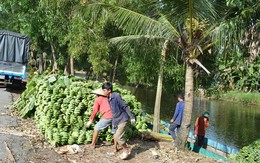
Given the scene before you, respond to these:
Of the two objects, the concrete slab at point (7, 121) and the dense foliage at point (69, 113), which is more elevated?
the dense foliage at point (69, 113)

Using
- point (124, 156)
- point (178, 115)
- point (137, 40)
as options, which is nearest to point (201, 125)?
point (178, 115)

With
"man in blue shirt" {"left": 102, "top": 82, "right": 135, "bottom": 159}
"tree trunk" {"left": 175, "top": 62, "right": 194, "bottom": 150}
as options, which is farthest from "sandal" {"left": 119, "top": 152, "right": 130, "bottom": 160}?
"tree trunk" {"left": 175, "top": 62, "right": 194, "bottom": 150}

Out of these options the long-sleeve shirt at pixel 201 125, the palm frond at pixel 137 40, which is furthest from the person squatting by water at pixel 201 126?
the palm frond at pixel 137 40

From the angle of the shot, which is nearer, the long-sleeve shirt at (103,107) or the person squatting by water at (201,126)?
the long-sleeve shirt at (103,107)

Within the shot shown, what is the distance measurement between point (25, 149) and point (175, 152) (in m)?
3.14

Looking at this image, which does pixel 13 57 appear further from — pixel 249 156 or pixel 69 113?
pixel 249 156

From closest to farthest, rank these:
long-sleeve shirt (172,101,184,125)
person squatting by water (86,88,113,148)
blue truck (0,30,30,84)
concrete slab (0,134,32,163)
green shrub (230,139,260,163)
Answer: concrete slab (0,134,32,163) < person squatting by water (86,88,113,148) < long-sleeve shirt (172,101,184,125) < green shrub (230,139,260,163) < blue truck (0,30,30,84)

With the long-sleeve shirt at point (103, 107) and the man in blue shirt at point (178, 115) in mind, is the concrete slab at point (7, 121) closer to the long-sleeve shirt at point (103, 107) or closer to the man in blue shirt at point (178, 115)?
the long-sleeve shirt at point (103, 107)

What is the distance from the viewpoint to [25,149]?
6.92m

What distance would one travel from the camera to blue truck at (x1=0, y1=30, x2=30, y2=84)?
53.5 feet

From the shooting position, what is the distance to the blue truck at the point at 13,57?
1631cm

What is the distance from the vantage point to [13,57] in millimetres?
16562

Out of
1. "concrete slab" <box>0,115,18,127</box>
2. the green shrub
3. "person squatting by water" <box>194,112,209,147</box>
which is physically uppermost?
"concrete slab" <box>0,115,18,127</box>

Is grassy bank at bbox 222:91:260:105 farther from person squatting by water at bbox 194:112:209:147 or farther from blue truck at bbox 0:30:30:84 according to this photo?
person squatting by water at bbox 194:112:209:147
